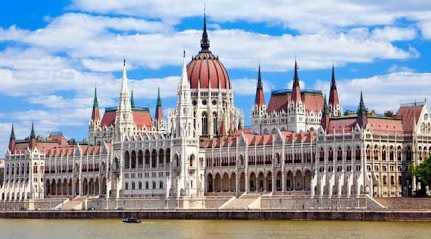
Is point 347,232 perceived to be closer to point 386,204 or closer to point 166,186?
point 386,204

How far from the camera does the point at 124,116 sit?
171500 mm

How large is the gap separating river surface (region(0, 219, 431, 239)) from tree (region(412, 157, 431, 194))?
17.6 meters

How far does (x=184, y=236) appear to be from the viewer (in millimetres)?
98562

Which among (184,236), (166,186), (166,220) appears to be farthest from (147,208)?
(184,236)

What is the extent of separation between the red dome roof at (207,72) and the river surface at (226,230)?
4783 centimetres

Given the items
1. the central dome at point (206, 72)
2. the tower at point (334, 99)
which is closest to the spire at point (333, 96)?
the tower at point (334, 99)

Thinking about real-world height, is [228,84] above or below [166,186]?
above

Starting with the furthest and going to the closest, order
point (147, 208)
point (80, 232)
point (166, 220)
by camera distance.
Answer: point (147, 208), point (166, 220), point (80, 232)

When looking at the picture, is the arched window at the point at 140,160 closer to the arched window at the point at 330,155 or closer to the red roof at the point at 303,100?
the red roof at the point at 303,100

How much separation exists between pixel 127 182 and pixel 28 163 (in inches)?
873

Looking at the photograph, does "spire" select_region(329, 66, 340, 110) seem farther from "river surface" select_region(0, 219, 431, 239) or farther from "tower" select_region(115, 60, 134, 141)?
"river surface" select_region(0, 219, 431, 239)

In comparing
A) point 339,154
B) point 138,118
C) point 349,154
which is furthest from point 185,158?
point 138,118

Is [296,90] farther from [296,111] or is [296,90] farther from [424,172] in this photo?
[424,172]

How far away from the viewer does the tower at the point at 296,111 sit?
542 feet
